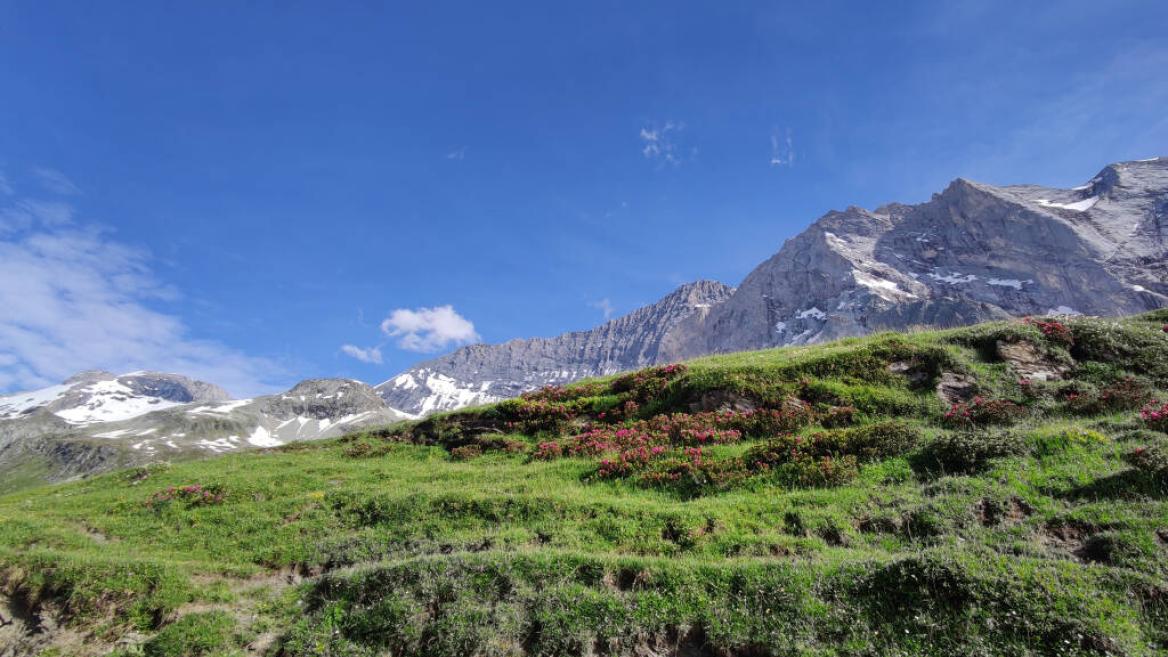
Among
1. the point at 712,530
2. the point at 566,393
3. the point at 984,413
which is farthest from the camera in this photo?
the point at 566,393

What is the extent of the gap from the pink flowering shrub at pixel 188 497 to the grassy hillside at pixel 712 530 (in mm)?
90

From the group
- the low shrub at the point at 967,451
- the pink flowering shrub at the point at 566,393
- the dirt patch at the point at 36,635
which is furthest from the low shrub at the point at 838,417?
the dirt patch at the point at 36,635

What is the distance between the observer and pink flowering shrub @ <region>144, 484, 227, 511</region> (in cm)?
2123

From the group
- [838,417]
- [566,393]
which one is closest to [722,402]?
[838,417]

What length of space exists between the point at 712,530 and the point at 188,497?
20.6 meters

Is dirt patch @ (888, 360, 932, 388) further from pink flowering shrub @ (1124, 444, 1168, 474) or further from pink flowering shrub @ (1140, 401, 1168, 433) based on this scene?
pink flowering shrub @ (1124, 444, 1168, 474)

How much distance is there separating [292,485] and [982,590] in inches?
918

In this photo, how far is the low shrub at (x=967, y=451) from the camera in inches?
626

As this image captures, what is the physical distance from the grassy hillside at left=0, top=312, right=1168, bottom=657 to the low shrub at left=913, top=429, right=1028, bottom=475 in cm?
7

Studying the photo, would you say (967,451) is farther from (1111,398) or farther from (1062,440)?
(1111,398)

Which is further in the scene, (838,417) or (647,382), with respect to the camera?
(647,382)

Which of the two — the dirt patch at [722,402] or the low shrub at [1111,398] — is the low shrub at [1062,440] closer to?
the low shrub at [1111,398]

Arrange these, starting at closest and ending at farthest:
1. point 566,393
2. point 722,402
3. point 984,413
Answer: point 984,413
point 722,402
point 566,393

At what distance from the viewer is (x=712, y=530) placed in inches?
568
